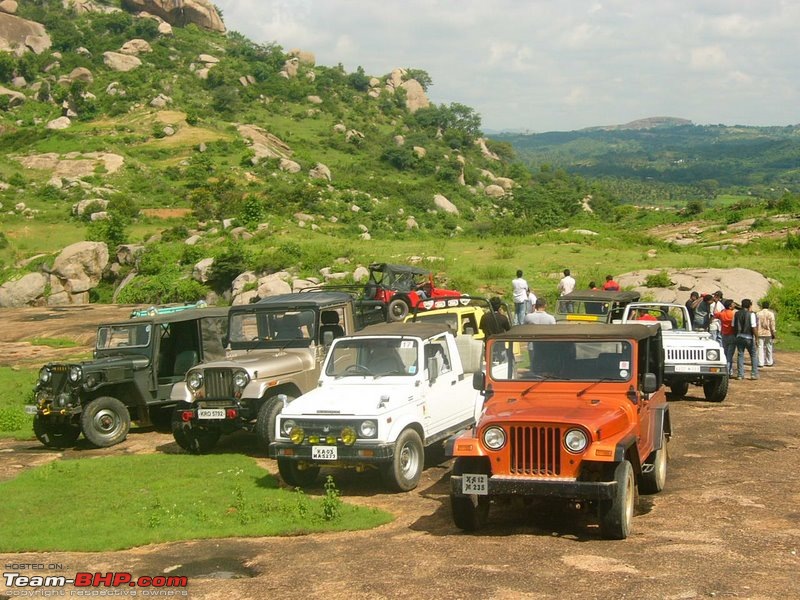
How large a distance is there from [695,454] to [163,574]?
745 centimetres

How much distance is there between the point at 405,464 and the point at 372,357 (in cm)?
173

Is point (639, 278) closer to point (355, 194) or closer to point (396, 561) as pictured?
point (396, 561)

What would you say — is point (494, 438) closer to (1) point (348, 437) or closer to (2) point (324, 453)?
(1) point (348, 437)

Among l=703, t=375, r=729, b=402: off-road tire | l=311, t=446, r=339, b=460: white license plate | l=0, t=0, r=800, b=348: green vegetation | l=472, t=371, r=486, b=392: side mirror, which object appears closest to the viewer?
l=472, t=371, r=486, b=392: side mirror

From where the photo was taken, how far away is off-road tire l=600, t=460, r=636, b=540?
26.5 feet

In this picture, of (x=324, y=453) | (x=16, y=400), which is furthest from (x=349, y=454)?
(x=16, y=400)

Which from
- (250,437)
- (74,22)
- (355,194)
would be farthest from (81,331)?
(74,22)

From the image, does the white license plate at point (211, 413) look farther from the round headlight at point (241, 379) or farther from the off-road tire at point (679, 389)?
the off-road tire at point (679, 389)

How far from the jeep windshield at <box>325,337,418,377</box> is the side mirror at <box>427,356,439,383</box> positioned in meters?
0.25

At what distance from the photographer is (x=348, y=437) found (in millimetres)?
10539

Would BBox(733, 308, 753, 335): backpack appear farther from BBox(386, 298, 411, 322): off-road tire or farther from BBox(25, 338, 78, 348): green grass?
BBox(25, 338, 78, 348): green grass

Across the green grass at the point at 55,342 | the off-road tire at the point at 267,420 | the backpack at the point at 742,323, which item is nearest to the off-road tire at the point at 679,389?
the backpack at the point at 742,323

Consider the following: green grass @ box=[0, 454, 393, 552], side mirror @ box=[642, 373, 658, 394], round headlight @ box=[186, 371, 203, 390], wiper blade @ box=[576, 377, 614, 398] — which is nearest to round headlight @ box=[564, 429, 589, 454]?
wiper blade @ box=[576, 377, 614, 398]

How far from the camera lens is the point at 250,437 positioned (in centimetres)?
1522
